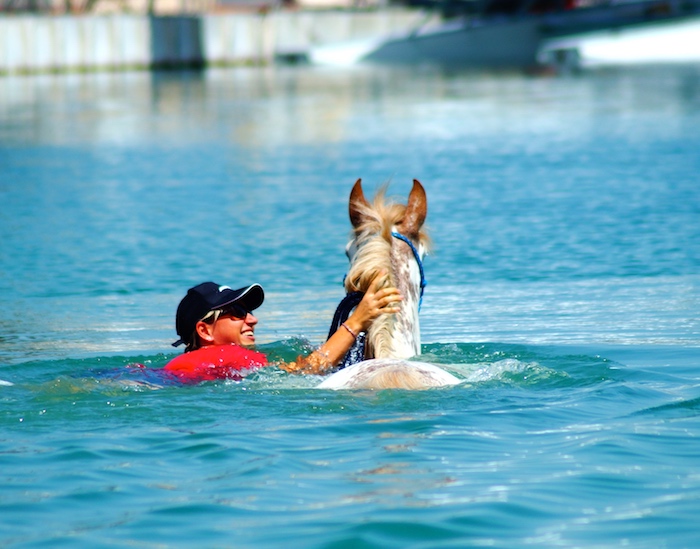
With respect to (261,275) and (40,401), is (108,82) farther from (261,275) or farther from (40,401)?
(40,401)

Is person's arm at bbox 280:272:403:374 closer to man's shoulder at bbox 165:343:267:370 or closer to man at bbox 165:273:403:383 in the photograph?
man at bbox 165:273:403:383

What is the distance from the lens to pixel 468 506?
4.48 m

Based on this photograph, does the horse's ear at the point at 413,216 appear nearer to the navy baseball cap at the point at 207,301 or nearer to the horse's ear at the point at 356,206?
the horse's ear at the point at 356,206

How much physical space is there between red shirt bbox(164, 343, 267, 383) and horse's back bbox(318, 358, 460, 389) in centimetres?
58

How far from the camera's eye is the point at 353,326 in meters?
6.12

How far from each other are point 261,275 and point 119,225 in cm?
372

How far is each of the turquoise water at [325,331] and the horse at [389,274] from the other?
14 cm

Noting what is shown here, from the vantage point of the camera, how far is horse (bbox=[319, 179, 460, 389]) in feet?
19.6

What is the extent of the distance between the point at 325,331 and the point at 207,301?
204 cm

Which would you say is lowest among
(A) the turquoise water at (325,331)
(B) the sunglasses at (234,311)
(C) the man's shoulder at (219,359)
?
(A) the turquoise water at (325,331)

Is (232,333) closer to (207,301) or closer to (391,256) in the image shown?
(207,301)

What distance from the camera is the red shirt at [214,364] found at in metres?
6.38

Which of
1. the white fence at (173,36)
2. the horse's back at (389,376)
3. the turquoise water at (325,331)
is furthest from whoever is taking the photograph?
the white fence at (173,36)

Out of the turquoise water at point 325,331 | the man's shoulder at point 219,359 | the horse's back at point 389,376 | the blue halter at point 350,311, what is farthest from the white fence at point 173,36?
the horse's back at point 389,376
